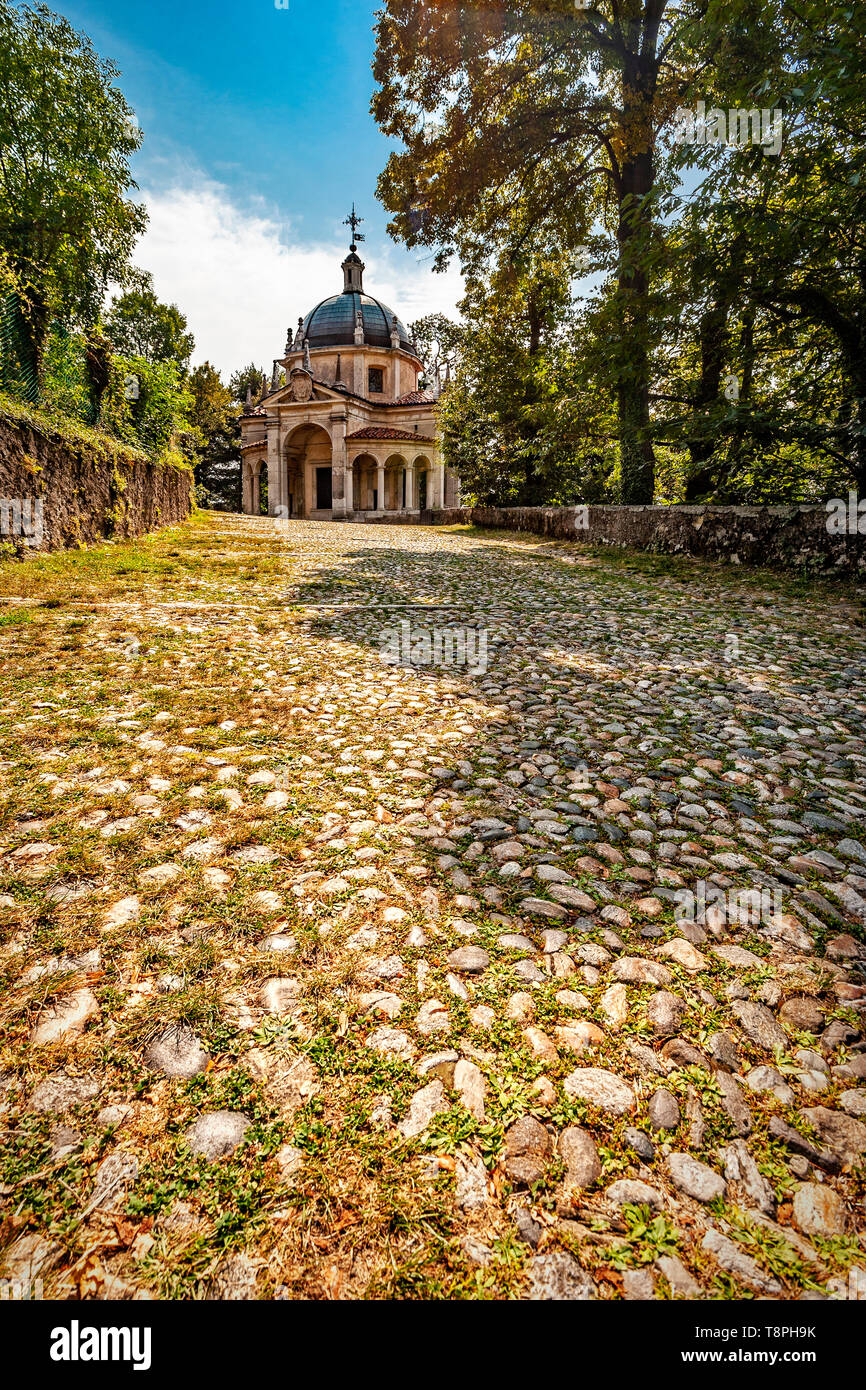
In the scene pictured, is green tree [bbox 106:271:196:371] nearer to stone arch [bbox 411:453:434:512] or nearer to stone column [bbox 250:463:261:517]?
stone column [bbox 250:463:261:517]

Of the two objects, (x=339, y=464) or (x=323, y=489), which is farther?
(x=323, y=489)

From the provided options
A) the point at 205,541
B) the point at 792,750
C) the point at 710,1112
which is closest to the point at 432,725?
the point at 792,750

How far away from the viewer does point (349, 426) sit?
4272 cm

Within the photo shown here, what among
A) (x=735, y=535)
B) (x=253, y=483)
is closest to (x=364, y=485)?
(x=253, y=483)

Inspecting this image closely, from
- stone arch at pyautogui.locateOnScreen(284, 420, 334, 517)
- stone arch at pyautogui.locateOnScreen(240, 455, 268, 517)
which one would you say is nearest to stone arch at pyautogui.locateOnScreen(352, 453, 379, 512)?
stone arch at pyautogui.locateOnScreen(284, 420, 334, 517)

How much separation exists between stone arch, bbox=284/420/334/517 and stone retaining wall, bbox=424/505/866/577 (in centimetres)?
3620

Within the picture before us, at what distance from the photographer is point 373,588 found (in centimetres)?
873

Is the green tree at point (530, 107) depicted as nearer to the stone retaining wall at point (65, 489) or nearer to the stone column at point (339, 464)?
the stone retaining wall at point (65, 489)

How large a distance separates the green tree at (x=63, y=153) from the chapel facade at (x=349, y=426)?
48.7 ft

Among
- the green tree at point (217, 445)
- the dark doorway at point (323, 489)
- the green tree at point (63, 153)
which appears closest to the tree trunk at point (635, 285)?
the green tree at point (63, 153)

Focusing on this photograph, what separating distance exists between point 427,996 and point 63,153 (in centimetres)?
4057

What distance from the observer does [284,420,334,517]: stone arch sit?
46281 mm

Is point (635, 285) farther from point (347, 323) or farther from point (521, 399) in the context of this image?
point (347, 323)

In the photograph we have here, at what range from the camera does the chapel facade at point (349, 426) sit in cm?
4250
